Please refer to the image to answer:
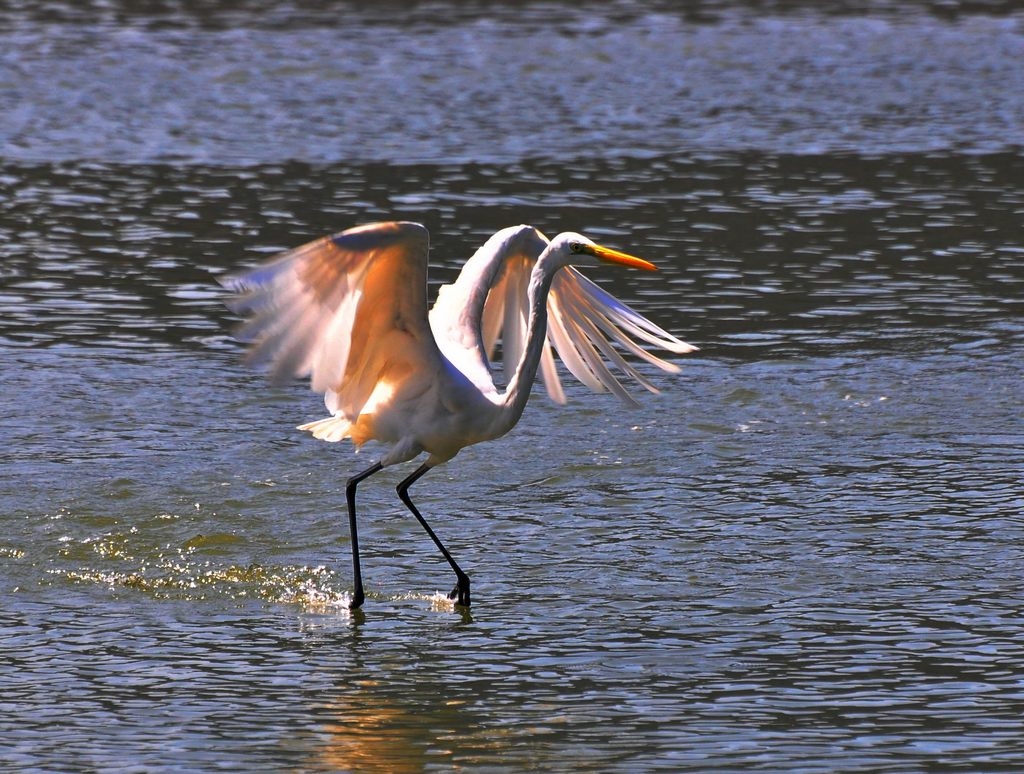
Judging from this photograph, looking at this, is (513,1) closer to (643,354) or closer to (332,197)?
(332,197)

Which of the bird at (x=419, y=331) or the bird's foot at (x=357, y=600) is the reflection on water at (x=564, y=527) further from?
the bird at (x=419, y=331)

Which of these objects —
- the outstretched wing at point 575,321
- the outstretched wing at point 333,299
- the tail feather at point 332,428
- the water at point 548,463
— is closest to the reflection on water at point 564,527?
the water at point 548,463

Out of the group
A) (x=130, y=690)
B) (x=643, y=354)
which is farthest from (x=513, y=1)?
(x=130, y=690)

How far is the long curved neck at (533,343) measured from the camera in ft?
25.0

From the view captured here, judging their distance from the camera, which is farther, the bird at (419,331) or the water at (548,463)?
the bird at (419,331)

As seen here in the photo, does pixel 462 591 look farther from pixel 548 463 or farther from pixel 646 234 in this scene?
pixel 646 234

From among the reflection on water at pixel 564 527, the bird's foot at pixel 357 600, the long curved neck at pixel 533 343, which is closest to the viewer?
the reflection on water at pixel 564 527

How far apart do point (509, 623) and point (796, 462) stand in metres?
2.63

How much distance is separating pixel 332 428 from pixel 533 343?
3.87 feet

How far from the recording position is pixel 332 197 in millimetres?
15531

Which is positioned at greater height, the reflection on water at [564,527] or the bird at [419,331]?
the bird at [419,331]

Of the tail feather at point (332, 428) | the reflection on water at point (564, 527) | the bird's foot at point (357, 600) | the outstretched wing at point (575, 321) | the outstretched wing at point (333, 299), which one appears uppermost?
the outstretched wing at point (333, 299)

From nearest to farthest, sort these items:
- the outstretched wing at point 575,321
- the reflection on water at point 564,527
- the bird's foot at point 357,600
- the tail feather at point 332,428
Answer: the reflection on water at point 564,527
the bird's foot at point 357,600
the tail feather at point 332,428
the outstretched wing at point 575,321

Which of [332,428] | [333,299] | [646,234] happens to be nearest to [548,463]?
[332,428]
